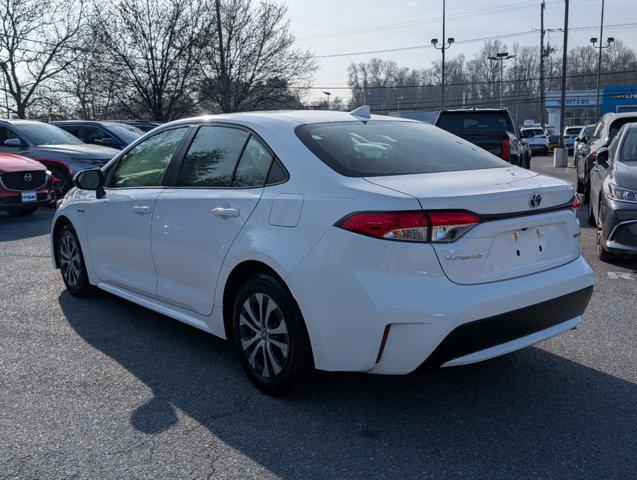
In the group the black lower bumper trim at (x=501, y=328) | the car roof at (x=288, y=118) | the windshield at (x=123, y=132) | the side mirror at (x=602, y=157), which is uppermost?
the car roof at (x=288, y=118)

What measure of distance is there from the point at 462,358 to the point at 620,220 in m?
4.27

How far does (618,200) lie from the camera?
665 centimetres

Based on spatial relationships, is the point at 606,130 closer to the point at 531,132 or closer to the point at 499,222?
the point at 499,222

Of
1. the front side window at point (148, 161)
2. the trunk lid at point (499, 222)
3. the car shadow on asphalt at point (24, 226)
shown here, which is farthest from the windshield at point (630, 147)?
the car shadow on asphalt at point (24, 226)

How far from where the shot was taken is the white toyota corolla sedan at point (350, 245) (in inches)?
119

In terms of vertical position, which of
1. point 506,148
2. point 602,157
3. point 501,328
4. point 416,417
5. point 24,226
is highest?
point 602,157

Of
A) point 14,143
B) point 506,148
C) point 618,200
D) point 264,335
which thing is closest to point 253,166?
point 264,335

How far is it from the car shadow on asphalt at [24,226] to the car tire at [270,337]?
692 cm

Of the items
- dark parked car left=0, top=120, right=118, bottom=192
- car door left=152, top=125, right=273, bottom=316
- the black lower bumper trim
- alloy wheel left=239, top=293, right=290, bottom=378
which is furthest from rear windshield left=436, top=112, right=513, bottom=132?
alloy wheel left=239, top=293, right=290, bottom=378

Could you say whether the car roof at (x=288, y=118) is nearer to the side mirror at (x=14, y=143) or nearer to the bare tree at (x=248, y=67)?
the side mirror at (x=14, y=143)

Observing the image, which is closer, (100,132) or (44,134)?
(44,134)

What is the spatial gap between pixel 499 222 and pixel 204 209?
1833mm

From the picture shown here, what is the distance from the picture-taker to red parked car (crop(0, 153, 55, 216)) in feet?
35.0

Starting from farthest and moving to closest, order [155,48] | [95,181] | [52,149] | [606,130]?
[155,48] < [52,149] < [606,130] < [95,181]
